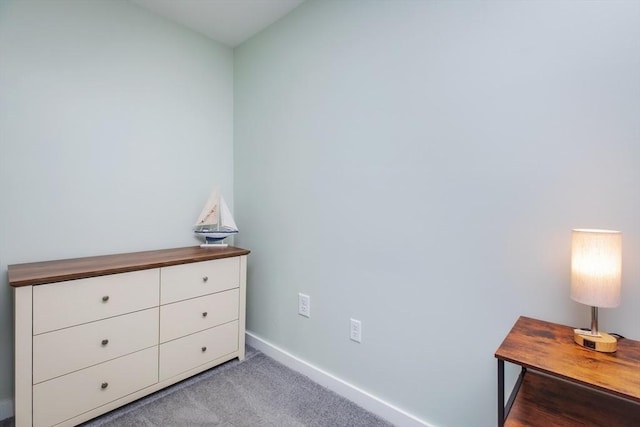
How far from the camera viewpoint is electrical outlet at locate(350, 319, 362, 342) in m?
1.63

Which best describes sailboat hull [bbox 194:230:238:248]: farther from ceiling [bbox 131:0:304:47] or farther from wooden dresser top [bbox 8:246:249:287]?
ceiling [bbox 131:0:304:47]

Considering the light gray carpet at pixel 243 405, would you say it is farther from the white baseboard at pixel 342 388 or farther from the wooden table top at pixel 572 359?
the wooden table top at pixel 572 359

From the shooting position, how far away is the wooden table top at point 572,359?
713 millimetres

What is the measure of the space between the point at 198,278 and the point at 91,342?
22.3 inches

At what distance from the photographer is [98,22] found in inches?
70.3

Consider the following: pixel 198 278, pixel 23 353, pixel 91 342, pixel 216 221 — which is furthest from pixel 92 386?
pixel 216 221

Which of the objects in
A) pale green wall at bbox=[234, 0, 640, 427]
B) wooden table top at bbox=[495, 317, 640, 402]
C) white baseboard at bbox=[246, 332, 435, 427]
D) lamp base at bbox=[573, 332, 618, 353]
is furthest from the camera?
white baseboard at bbox=[246, 332, 435, 427]

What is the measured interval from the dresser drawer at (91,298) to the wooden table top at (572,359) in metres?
1.61

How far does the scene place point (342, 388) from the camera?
5.55 feet

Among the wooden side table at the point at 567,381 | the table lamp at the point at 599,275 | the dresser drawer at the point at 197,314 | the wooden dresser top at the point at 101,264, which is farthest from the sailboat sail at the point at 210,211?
the table lamp at the point at 599,275

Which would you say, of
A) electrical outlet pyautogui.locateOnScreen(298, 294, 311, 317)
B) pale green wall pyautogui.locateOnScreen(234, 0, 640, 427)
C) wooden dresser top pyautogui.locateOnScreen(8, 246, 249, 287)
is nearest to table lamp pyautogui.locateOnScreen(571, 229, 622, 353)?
pale green wall pyautogui.locateOnScreen(234, 0, 640, 427)

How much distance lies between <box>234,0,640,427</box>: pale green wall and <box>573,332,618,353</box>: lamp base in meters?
0.14

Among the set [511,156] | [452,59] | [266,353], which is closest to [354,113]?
[452,59]

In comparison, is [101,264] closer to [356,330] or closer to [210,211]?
[210,211]
